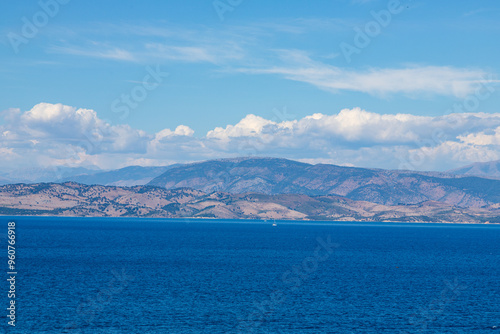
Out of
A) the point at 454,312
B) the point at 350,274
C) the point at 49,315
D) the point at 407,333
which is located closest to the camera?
the point at 407,333

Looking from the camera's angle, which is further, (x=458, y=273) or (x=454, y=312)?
(x=458, y=273)

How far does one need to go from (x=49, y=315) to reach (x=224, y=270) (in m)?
79.4

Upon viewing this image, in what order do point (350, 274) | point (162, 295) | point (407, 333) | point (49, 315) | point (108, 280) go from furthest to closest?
point (350, 274) < point (108, 280) < point (162, 295) < point (49, 315) < point (407, 333)

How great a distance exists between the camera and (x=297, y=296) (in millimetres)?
129375

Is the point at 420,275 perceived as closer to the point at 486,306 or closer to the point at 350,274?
the point at 350,274

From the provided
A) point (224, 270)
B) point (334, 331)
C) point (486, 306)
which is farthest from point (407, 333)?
point (224, 270)

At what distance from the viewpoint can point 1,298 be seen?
11594 cm

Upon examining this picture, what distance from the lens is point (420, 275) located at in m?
174

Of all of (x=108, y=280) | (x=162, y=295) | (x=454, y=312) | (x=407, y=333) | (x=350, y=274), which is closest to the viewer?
(x=407, y=333)

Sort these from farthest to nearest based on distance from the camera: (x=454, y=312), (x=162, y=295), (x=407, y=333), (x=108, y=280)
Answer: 1. (x=108, y=280)
2. (x=162, y=295)
3. (x=454, y=312)
4. (x=407, y=333)

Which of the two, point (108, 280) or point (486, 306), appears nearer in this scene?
point (486, 306)

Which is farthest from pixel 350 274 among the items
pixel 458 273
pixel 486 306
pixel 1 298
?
pixel 1 298

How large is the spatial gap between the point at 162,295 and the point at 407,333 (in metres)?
54.7

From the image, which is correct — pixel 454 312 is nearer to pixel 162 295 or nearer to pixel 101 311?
pixel 162 295
